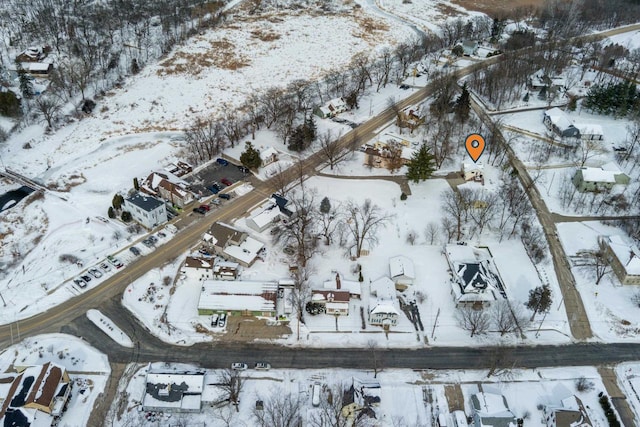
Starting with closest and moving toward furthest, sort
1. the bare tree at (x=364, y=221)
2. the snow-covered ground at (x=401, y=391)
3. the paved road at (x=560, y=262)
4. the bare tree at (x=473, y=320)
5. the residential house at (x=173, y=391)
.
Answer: the residential house at (x=173, y=391) < the snow-covered ground at (x=401, y=391) < the bare tree at (x=473, y=320) < the paved road at (x=560, y=262) < the bare tree at (x=364, y=221)

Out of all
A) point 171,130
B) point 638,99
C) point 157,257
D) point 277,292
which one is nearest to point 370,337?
point 277,292

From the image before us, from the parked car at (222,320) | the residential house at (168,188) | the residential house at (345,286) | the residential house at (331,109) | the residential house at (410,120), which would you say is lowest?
the parked car at (222,320)

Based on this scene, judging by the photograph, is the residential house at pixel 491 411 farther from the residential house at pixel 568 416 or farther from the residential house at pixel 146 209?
the residential house at pixel 146 209

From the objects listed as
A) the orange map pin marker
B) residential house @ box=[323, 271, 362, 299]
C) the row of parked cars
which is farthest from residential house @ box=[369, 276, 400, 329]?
the orange map pin marker

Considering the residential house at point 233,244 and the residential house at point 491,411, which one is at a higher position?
the residential house at point 233,244

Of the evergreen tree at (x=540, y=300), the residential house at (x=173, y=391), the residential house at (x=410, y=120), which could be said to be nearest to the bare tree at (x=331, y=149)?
the residential house at (x=410, y=120)

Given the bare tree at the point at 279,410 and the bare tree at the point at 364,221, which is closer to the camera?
the bare tree at the point at 279,410

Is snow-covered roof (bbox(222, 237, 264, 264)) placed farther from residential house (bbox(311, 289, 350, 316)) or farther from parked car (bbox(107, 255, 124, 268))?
parked car (bbox(107, 255, 124, 268))
